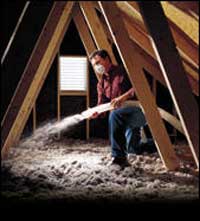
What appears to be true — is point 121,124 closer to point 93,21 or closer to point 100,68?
point 100,68

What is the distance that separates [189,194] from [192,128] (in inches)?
35.3

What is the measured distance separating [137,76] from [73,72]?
340cm

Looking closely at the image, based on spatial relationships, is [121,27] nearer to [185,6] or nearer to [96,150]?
[185,6]

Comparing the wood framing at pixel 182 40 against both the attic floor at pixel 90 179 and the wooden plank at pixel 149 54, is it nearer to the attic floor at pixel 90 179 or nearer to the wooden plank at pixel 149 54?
the wooden plank at pixel 149 54

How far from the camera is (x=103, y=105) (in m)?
4.14

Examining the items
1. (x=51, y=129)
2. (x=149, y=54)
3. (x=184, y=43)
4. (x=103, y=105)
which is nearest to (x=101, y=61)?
(x=103, y=105)

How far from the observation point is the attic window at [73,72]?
265 inches

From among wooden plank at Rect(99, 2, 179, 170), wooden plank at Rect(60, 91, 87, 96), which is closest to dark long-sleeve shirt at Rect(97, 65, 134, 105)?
wooden plank at Rect(99, 2, 179, 170)

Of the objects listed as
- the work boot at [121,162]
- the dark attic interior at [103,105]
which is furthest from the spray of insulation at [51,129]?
the work boot at [121,162]

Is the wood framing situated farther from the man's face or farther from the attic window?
the attic window

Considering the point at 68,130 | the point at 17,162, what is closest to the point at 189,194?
the point at 17,162

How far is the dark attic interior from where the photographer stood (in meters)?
2.31

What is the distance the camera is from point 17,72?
2.29 metres

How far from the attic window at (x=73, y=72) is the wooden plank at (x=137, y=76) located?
9.98ft
